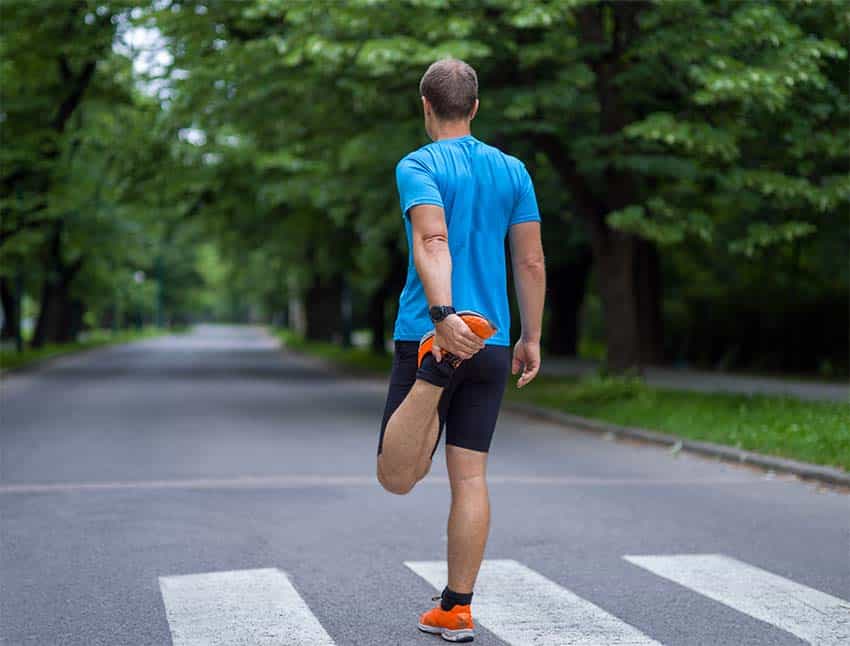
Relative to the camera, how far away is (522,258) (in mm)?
4793

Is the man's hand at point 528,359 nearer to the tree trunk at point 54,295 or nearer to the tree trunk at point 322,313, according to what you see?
the tree trunk at point 54,295

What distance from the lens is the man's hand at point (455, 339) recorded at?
14.0 feet

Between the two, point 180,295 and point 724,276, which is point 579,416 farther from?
point 180,295

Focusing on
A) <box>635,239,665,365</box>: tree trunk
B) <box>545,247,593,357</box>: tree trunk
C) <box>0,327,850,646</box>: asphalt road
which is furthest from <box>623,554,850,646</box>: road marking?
<box>545,247,593,357</box>: tree trunk

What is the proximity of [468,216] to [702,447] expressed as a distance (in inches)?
300

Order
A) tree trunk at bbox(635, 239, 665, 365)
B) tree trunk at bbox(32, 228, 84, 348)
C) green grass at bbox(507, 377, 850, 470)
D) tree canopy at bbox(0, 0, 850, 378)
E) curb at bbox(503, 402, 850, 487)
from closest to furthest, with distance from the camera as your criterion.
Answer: curb at bbox(503, 402, 850, 487)
green grass at bbox(507, 377, 850, 470)
tree canopy at bbox(0, 0, 850, 378)
tree trunk at bbox(635, 239, 665, 365)
tree trunk at bbox(32, 228, 84, 348)

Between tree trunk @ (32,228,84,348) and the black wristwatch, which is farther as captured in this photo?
tree trunk @ (32,228,84,348)

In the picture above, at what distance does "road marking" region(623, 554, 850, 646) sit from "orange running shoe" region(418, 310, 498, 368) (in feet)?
5.67

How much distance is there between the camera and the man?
4.45 m

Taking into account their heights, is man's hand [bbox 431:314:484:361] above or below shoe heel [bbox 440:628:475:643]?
above

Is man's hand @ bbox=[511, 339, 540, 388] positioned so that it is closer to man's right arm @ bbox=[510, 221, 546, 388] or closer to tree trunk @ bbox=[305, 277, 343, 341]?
man's right arm @ bbox=[510, 221, 546, 388]

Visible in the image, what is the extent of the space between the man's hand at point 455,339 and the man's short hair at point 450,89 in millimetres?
827

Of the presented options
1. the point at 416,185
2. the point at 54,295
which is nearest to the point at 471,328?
the point at 416,185

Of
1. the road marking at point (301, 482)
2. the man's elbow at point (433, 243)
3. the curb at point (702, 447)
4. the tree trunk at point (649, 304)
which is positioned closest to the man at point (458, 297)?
the man's elbow at point (433, 243)
